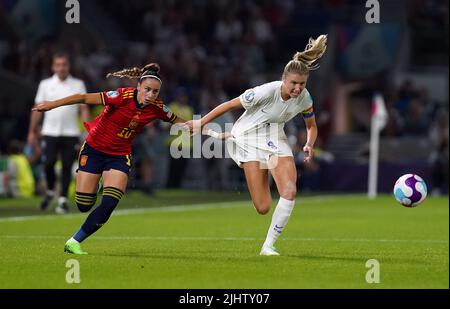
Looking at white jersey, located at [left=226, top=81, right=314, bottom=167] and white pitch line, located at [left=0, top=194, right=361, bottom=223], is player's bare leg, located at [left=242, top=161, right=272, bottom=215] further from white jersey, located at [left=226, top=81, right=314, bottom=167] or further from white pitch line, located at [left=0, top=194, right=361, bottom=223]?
white pitch line, located at [left=0, top=194, right=361, bottom=223]

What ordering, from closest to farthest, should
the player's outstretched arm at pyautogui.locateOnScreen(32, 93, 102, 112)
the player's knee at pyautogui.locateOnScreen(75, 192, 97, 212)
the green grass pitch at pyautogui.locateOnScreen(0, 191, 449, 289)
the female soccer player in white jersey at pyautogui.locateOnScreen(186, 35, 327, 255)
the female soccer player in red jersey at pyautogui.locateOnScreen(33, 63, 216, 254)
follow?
the green grass pitch at pyautogui.locateOnScreen(0, 191, 449, 289), the player's outstretched arm at pyautogui.locateOnScreen(32, 93, 102, 112), the female soccer player in white jersey at pyautogui.locateOnScreen(186, 35, 327, 255), the female soccer player in red jersey at pyautogui.locateOnScreen(33, 63, 216, 254), the player's knee at pyautogui.locateOnScreen(75, 192, 97, 212)

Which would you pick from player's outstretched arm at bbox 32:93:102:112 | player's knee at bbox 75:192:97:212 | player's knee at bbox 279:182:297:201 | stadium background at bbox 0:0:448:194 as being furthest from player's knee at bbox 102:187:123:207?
stadium background at bbox 0:0:448:194

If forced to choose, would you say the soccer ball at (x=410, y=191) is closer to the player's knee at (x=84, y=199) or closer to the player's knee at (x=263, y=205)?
the player's knee at (x=263, y=205)

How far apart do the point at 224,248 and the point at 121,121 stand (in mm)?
1893

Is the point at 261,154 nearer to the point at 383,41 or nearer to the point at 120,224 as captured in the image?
the point at 120,224

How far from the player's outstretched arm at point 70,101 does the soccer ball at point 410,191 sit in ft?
11.5

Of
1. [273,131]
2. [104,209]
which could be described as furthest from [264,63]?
[104,209]

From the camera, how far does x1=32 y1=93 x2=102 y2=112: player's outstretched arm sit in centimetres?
1168

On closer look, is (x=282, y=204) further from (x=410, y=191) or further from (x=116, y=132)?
(x=116, y=132)

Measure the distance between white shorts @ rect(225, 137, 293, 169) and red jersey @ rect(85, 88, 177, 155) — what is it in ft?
2.91

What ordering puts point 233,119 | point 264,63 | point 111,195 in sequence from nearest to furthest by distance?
point 111,195 → point 233,119 → point 264,63

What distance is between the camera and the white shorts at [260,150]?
40.2 feet

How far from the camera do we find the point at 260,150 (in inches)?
486

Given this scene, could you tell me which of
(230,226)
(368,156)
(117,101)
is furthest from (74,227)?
(368,156)
